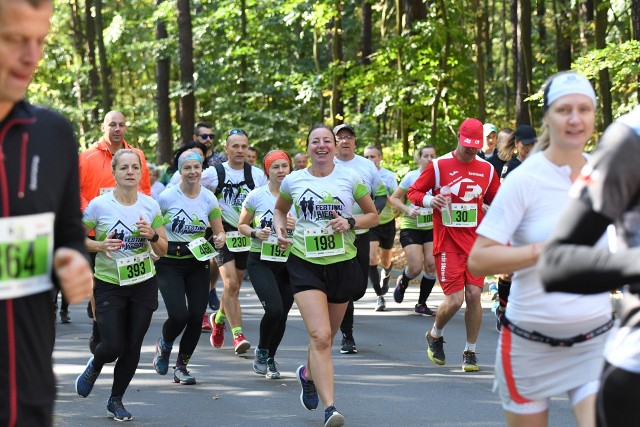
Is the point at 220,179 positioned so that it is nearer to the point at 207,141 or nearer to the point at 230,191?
the point at 230,191

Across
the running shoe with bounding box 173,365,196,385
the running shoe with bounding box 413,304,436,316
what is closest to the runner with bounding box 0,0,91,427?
the running shoe with bounding box 173,365,196,385

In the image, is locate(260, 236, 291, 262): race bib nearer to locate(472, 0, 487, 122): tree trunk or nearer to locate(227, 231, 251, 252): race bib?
locate(227, 231, 251, 252): race bib

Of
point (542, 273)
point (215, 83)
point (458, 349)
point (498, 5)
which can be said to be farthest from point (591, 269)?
point (498, 5)

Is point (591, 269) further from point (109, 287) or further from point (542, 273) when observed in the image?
point (109, 287)

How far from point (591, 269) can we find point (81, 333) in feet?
36.2

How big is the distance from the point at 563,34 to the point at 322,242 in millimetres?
21612

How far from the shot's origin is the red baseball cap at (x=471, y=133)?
10.4 metres

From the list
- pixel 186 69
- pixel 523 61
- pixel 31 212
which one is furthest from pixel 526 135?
pixel 186 69

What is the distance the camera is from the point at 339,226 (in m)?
8.49

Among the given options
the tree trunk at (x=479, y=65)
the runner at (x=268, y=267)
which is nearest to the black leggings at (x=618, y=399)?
the runner at (x=268, y=267)

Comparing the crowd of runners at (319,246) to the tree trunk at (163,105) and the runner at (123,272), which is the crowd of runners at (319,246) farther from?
the tree trunk at (163,105)

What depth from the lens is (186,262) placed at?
33.4 ft

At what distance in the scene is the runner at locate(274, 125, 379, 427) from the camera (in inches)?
319

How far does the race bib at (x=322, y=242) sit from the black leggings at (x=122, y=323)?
124 centimetres
